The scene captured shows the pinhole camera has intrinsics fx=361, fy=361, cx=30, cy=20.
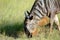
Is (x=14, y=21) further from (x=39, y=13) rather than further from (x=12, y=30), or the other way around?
(x=39, y=13)

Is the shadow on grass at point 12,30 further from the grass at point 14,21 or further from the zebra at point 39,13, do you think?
the zebra at point 39,13

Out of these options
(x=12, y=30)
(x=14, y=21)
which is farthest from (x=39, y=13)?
(x=14, y=21)

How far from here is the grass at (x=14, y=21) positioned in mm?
12153

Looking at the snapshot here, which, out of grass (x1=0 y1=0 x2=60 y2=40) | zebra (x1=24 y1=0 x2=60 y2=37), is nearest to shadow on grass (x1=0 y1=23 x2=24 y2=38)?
grass (x1=0 y1=0 x2=60 y2=40)

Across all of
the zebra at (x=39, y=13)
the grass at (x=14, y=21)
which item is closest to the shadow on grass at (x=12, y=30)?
the grass at (x=14, y=21)

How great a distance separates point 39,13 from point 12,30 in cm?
121

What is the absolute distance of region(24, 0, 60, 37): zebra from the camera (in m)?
11.8

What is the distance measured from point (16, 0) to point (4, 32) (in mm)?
4441

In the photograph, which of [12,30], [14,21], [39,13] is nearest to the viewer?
[39,13]

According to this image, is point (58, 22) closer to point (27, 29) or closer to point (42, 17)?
point (42, 17)

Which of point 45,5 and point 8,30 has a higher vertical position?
point 45,5

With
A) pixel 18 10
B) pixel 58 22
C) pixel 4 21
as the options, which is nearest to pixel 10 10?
pixel 18 10

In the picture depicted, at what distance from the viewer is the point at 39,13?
40.5 feet

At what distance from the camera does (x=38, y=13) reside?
12328 millimetres
